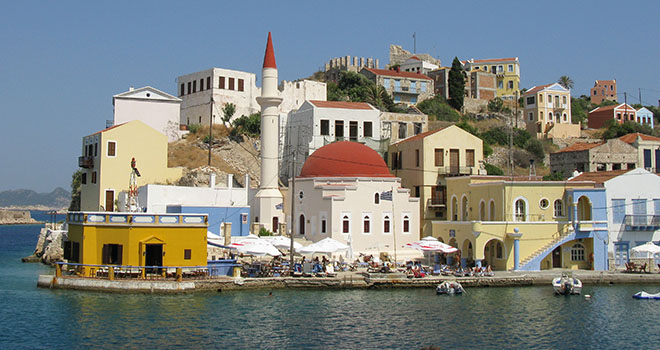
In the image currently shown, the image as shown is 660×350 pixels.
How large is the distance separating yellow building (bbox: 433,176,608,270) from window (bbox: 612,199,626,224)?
27.6 inches

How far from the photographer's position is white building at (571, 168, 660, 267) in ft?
132

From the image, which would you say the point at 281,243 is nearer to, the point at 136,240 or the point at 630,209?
the point at 136,240

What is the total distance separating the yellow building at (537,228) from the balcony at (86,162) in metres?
25.2

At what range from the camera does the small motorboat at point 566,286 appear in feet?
108

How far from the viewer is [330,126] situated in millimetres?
54156

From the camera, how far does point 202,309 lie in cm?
2786

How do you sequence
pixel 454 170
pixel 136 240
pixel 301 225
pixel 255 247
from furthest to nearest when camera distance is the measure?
1. pixel 454 170
2. pixel 301 225
3. pixel 255 247
4. pixel 136 240

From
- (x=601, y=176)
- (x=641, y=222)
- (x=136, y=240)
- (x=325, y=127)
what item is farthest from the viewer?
(x=325, y=127)

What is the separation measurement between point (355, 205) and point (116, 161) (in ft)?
57.1

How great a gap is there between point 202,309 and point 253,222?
19.0m

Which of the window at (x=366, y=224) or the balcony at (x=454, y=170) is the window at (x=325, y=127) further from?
the window at (x=366, y=224)

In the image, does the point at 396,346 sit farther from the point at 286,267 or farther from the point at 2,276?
the point at 2,276

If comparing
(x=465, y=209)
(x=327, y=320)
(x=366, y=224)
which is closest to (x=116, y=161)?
(x=366, y=224)

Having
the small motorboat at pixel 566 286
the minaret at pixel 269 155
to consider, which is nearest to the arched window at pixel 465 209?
the small motorboat at pixel 566 286
